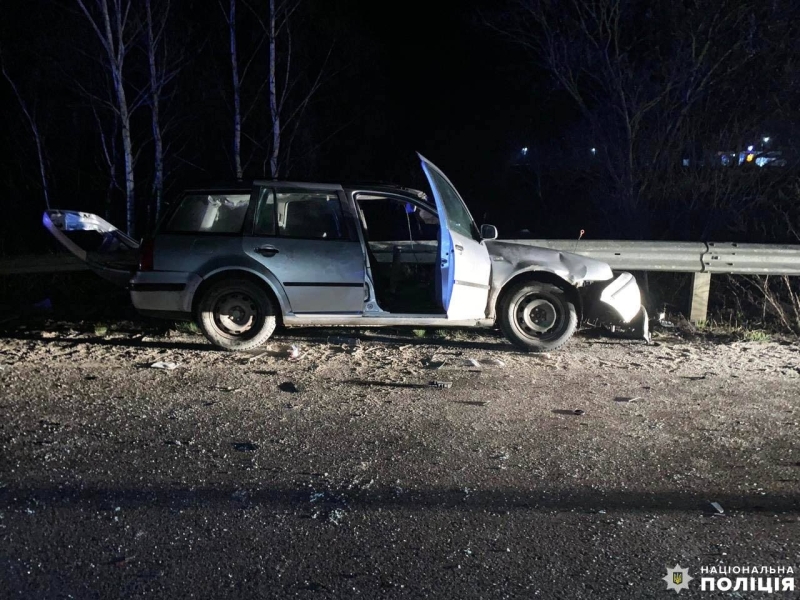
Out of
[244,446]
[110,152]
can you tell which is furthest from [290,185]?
[110,152]

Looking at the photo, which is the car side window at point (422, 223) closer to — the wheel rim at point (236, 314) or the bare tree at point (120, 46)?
the wheel rim at point (236, 314)

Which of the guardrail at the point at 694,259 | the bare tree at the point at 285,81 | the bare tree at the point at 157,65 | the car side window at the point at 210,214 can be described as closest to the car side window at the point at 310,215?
the car side window at the point at 210,214

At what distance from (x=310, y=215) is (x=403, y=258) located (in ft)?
4.32

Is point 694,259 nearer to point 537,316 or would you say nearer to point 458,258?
point 537,316

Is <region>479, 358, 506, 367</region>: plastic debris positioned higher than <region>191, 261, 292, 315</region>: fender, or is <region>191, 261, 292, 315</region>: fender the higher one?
<region>191, 261, 292, 315</region>: fender

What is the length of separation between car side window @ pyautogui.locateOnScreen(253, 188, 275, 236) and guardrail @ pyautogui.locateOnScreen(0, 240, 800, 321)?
3.09m

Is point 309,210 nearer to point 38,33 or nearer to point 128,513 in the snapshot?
point 128,513

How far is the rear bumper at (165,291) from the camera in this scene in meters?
6.71

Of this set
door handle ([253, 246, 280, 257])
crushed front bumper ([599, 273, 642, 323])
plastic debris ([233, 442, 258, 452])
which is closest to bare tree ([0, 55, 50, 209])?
door handle ([253, 246, 280, 257])

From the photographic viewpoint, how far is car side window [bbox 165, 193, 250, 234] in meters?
6.77

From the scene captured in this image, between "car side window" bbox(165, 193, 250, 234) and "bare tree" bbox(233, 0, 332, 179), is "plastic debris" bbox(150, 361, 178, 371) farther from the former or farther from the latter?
"bare tree" bbox(233, 0, 332, 179)

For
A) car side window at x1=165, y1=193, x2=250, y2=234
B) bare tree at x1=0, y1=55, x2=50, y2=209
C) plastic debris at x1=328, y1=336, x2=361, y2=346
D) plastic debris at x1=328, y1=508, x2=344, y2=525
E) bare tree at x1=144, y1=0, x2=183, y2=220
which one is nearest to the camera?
plastic debris at x1=328, y1=508, x2=344, y2=525

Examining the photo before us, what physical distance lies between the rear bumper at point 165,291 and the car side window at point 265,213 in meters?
0.79

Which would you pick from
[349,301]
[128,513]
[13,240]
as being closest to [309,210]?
[349,301]
